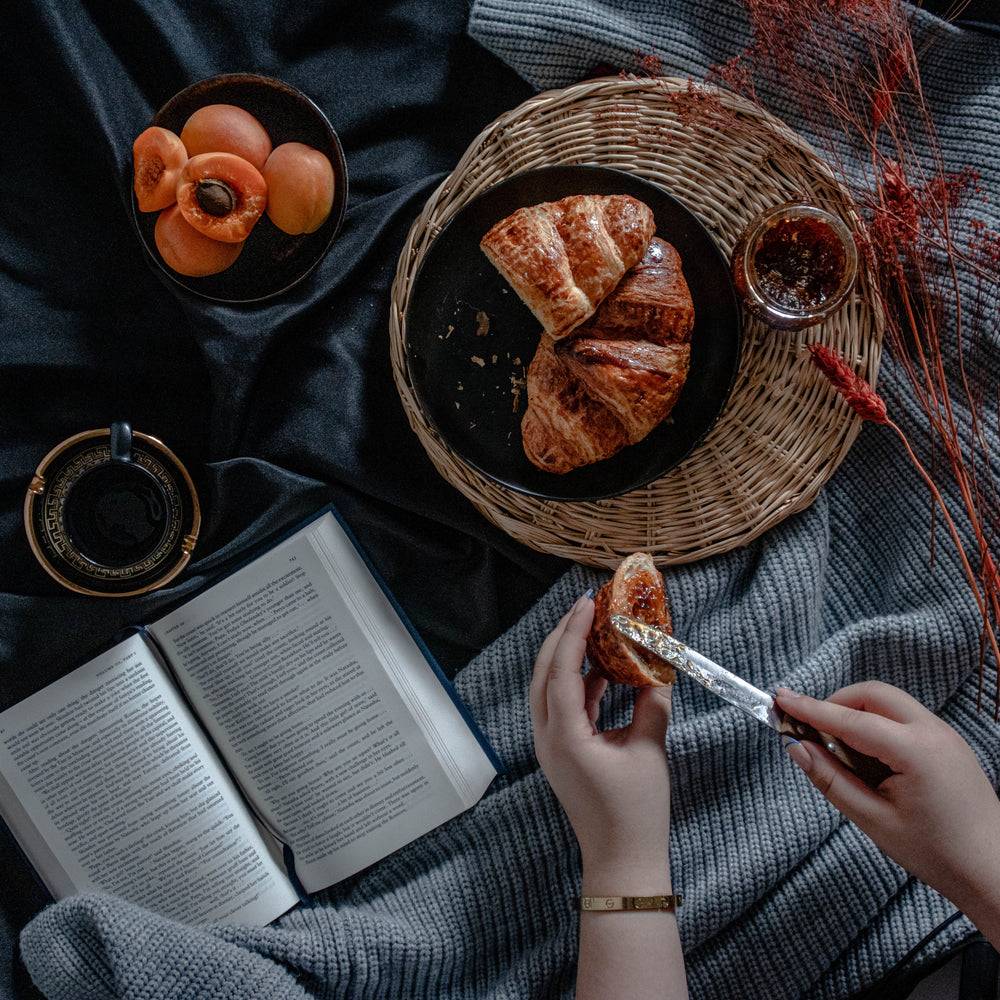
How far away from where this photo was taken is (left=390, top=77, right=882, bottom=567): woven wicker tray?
1252 mm

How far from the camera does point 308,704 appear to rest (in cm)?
135

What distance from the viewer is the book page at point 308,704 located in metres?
1.34

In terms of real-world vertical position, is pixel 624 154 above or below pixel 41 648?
above

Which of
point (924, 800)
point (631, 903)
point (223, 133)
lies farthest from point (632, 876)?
point (223, 133)

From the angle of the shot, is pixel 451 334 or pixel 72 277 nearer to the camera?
pixel 451 334

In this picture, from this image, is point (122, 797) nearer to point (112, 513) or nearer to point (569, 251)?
point (112, 513)

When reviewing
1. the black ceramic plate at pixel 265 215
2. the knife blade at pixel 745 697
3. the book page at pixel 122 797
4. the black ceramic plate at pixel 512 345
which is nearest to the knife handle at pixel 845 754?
the knife blade at pixel 745 697

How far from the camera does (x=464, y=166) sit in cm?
127

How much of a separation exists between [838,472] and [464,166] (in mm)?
768

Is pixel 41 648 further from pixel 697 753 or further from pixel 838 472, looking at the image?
pixel 838 472

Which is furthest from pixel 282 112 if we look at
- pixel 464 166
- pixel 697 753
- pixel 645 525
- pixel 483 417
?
pixel 697 753

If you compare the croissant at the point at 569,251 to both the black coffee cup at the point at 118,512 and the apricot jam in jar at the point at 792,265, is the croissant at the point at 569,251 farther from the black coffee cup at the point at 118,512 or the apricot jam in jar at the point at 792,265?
the black coffee cup at the point at 118,512

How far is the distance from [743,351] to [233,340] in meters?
0.79

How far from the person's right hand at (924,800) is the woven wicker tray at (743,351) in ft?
1.06
